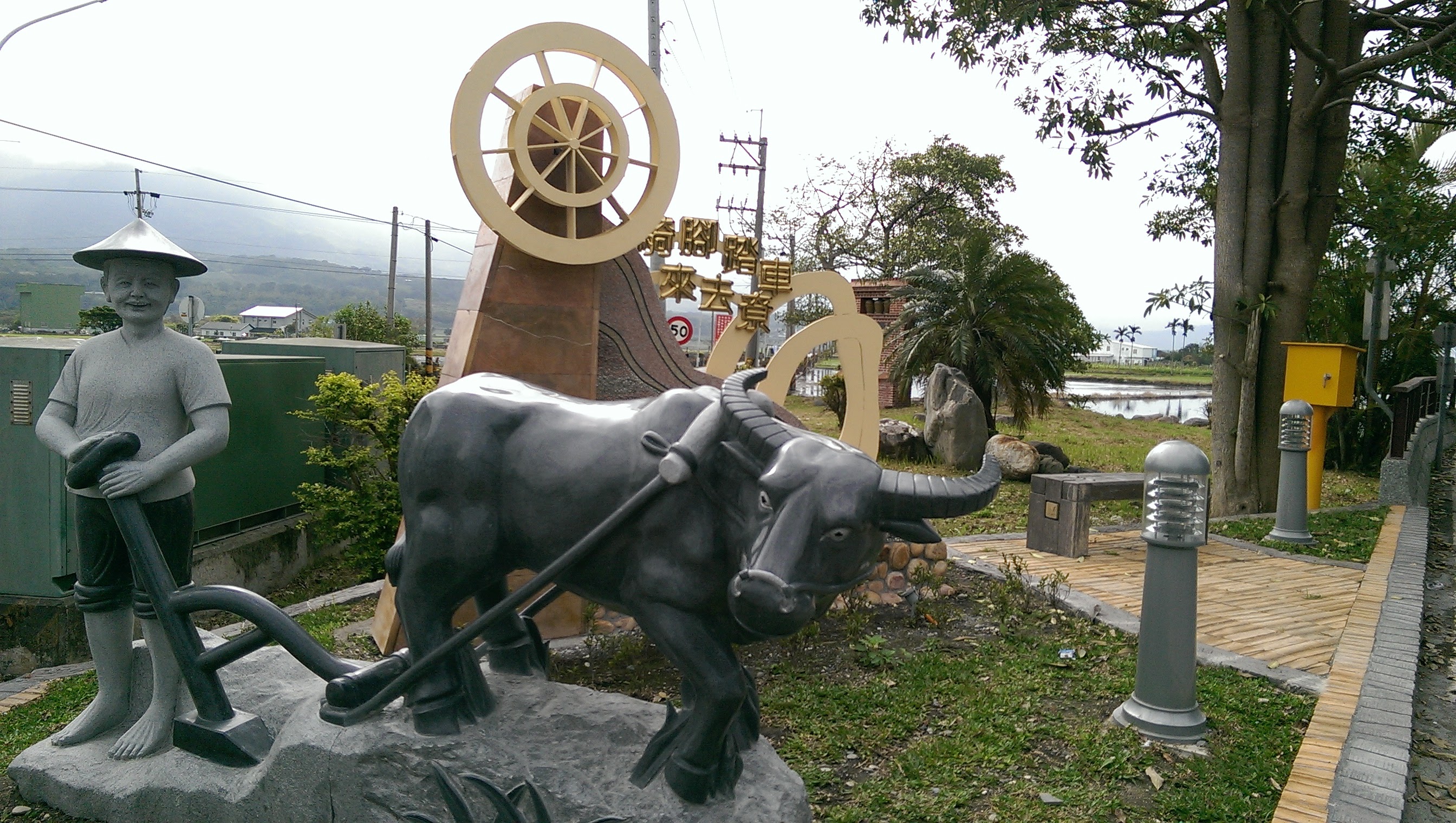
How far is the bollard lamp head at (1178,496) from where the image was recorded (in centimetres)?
396

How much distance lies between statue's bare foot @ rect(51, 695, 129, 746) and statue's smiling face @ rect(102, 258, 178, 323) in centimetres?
144

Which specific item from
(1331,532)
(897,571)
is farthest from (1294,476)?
(897,571)

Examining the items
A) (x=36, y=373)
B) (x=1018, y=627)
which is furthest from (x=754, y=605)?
(x=36, y=373)

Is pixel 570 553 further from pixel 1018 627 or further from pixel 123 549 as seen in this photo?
pixel 1018 627

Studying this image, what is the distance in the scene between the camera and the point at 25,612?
5.77 meters

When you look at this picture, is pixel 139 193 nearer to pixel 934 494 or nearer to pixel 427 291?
pixel 427 291

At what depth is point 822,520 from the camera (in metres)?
2.18

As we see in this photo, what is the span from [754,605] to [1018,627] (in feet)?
12.9

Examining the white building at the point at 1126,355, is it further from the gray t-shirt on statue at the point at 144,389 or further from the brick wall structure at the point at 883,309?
the gray t-shirt on statue at the point at 144,389

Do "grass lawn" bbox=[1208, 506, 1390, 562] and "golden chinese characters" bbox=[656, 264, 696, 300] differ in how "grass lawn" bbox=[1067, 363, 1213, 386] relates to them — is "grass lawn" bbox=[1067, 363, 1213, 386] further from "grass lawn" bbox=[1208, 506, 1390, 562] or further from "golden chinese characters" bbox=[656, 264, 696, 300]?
"golden chinese characters" bbox=[656, 264, 696, 300]

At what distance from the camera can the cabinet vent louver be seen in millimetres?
5711

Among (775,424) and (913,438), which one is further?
(913,438)

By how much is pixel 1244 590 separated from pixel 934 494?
18.2ft

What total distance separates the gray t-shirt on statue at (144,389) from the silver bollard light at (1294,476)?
27.5 feet
